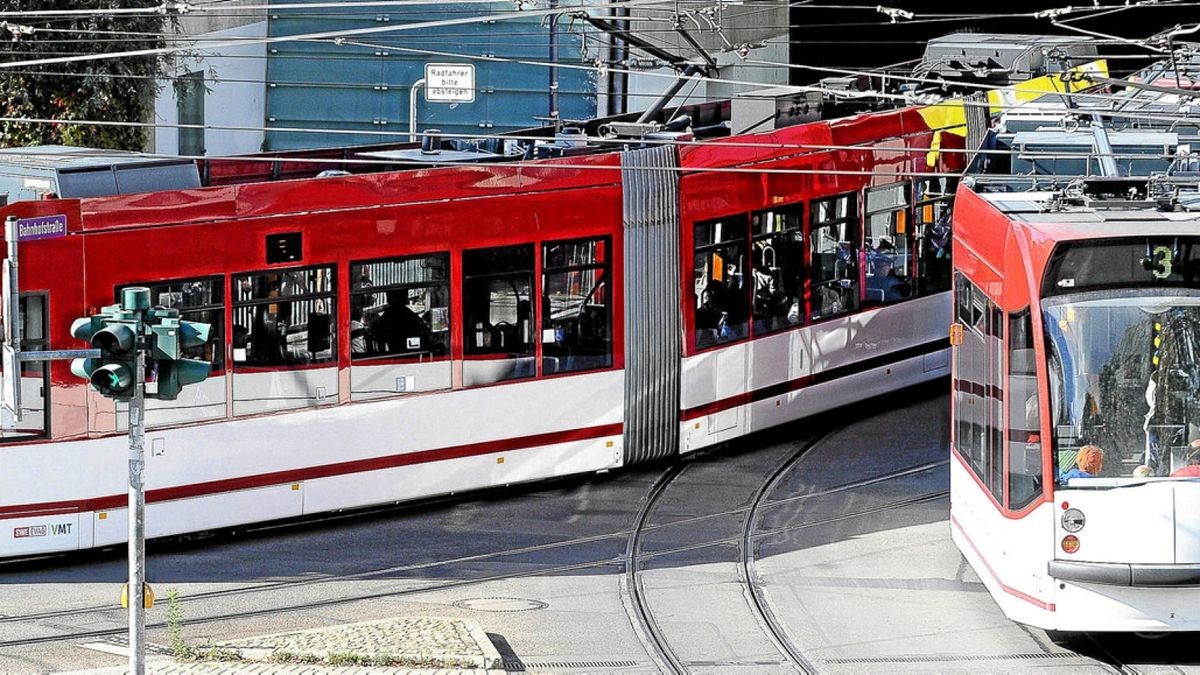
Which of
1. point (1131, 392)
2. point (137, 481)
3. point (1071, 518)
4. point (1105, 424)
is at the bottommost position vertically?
point (1071, 518)

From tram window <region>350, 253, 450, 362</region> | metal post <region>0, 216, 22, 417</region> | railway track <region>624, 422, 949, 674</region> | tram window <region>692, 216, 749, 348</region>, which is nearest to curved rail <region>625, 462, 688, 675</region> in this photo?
railway track <region>624, 422, 949, 674</region>

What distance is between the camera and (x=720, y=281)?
19094 millimetres

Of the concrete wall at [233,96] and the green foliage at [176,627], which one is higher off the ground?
the concrete wall at [233,96]

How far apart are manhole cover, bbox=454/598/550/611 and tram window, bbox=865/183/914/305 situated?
7.86 meters

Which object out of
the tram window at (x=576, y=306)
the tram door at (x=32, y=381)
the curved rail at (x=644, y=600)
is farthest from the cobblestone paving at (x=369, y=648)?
the tram window at (x=576, y=306)

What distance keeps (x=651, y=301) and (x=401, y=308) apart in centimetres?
281

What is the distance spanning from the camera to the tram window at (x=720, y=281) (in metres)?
18.9

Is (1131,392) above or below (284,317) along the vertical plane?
below

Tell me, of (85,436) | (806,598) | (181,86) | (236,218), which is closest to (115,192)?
(236,218)

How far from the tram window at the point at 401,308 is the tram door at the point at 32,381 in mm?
2623

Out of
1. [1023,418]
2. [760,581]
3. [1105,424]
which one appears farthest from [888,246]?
[1105,424]

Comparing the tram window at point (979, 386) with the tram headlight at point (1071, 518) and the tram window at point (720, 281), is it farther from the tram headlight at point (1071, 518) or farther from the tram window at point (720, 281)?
the tram window at point (720, 281)

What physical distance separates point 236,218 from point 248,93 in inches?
751

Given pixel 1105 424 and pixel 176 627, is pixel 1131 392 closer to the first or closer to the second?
pixel 1105 424
